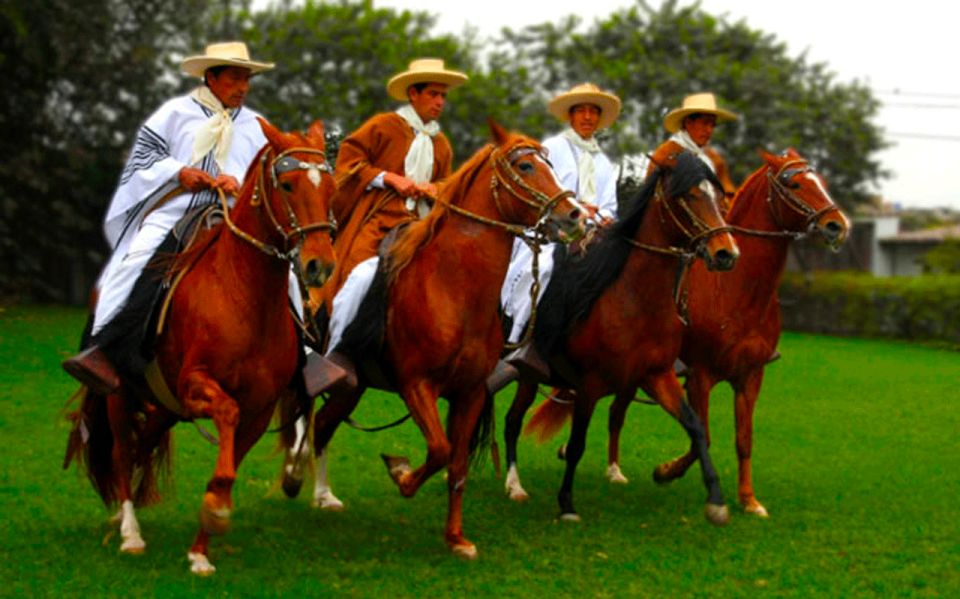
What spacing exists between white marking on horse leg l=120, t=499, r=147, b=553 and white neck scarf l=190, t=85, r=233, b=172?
7.62 ft

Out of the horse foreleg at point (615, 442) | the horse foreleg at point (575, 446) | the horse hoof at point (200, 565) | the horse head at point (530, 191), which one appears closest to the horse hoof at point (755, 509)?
the horse foreleg at point (575, 446)

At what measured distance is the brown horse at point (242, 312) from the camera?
7.29 meters

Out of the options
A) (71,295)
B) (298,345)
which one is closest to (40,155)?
(71,295)

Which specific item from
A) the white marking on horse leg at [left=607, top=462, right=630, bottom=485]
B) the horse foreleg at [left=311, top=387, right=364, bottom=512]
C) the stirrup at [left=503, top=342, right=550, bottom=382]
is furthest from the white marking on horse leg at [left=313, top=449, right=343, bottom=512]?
the white marking on horse leg at [left=607, top=462, right=630, bottom=485]

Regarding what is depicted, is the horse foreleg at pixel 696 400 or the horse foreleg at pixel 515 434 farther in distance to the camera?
the horse foreleg at pixel 515 434

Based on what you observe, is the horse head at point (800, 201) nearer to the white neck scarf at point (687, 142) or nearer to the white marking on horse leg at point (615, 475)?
the white neck scarf at point (687, 142)

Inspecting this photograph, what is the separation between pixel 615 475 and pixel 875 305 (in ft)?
70.1

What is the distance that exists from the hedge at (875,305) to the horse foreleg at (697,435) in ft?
64.0

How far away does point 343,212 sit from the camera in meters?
10.1

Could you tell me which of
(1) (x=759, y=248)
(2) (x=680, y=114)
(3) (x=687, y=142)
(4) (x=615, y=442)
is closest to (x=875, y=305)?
(4) (x=615, y=442)

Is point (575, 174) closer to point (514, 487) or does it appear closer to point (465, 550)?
point (514, 487)

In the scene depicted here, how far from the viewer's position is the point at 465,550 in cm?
858

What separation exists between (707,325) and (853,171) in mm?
31607

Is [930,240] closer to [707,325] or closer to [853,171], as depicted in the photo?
[853,171]
